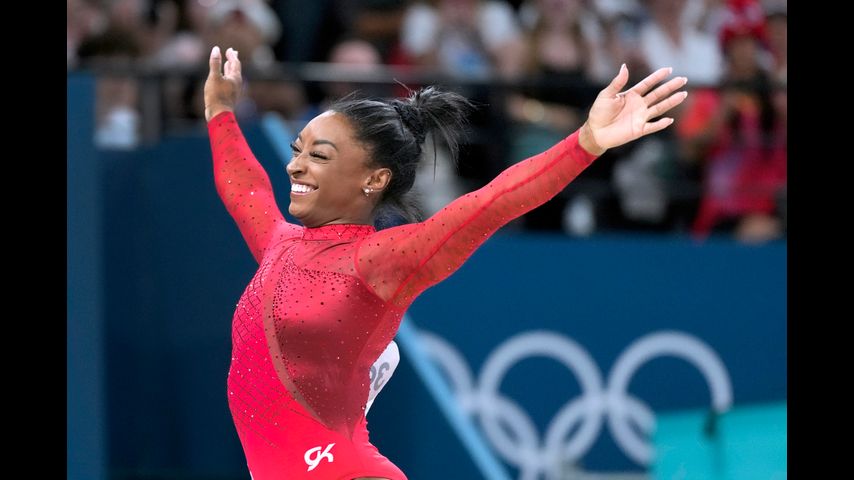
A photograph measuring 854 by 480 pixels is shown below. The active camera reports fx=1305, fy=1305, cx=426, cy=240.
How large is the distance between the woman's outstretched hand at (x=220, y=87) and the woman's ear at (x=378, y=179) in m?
0.73

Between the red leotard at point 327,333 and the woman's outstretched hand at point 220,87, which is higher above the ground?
the woman's outstretched hand at point 220,87

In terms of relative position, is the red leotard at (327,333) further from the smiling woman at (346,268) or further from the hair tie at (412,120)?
the hair tie at (412,120)

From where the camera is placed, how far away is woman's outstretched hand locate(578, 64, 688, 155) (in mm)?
3123

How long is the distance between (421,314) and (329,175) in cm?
353

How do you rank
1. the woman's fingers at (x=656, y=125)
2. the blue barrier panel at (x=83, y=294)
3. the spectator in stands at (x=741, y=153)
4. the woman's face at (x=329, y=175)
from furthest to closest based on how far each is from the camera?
the spectator in stands at (x=741, y=153) < the blue barrier panel at (x=83, y=294) < the woman's face at (x=329, y=175) < the woman's fingers at (x=656, y=125)

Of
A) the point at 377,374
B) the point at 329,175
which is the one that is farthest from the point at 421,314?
the point at 329,175

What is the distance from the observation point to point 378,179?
11.8 ft

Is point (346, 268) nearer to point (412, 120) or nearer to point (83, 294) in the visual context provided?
point (412, 120)

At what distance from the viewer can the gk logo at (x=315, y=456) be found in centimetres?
340

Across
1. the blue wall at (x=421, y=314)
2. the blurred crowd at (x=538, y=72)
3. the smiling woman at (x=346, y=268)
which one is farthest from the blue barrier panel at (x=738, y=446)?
the smiling woman at (x=346, y=268)

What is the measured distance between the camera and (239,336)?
3.56 metres

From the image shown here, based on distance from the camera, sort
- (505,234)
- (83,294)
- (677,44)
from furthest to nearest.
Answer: (677,44) → (505,234) → (83,294)

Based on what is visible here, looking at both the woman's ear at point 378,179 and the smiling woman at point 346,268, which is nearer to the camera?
the smiling woman at point 346,268

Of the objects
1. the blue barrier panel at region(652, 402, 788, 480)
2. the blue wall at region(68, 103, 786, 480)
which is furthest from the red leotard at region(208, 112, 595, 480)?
the blue barrier panel at region(652, 402, 788, 480)
